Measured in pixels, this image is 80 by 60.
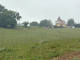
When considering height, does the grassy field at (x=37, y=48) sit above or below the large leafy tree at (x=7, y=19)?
below

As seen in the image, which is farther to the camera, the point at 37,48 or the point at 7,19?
the point at 7,19

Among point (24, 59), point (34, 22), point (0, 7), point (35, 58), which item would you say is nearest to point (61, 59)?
point (35, 58)

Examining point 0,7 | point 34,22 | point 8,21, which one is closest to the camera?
point 8,21

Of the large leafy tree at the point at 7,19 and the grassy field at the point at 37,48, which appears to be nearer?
the grassy field at the point at 37,48

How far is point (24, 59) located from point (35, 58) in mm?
539

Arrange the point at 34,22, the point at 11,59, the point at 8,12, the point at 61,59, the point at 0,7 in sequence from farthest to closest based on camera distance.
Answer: the point at 34,22, the point at 0,7, the point at 8,12, the point at 11,59, the point at 61,59

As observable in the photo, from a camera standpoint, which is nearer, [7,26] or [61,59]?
[61,59]

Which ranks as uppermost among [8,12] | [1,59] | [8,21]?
[8,12]

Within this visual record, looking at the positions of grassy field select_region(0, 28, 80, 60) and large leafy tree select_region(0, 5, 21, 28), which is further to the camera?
large leafy tree select_region(0, 5, 21, 28)

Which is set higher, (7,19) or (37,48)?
(7,19)

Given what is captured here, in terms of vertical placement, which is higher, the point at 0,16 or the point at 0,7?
the point at 0,7

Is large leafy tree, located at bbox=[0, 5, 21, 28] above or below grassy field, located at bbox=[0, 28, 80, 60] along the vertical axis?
above

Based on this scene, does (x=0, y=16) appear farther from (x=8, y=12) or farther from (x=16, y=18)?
(x=16, y=18)

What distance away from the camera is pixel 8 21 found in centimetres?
4972
